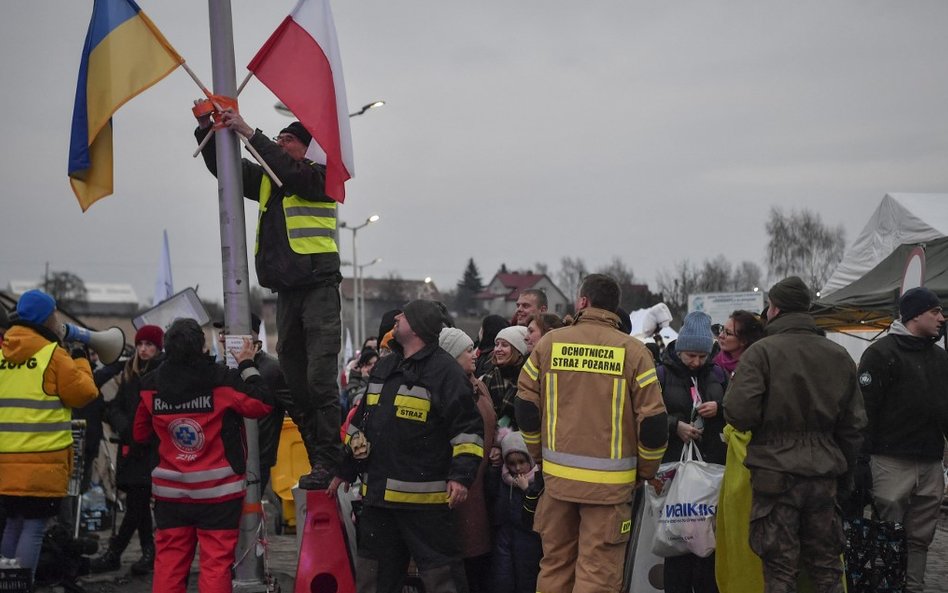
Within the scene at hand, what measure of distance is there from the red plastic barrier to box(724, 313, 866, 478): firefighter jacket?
2.56 m

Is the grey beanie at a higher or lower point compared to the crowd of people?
higher

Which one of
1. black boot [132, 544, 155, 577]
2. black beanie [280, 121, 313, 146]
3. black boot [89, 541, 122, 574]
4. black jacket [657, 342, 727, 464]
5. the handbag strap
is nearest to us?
the handbag strap

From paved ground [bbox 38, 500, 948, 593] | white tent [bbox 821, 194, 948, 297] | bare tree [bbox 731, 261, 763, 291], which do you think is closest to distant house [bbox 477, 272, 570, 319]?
bare tree [bbox 731, 261, 763, 291]

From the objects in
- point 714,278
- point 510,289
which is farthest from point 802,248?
point 510,289

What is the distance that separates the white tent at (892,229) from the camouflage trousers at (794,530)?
11575 millimetres

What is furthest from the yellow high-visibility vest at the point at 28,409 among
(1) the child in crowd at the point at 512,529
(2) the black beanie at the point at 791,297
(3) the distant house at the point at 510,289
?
(3) the distant house at the point at 510,289

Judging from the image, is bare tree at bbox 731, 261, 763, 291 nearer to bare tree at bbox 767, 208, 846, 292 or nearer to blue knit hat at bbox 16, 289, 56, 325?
bare tree at bbox 767, 208, 846, 292

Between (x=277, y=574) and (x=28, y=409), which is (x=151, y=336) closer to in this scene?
(x=28, y=409)

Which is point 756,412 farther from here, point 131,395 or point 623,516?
point 131,395

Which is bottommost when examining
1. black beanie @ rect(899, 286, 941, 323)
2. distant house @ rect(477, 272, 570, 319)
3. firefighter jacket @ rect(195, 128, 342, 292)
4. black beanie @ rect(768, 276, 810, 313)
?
distant house @ rect(477, 272, 570, 319)

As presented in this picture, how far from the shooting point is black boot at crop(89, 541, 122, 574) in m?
7.64

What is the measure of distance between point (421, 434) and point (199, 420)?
54.0 inches

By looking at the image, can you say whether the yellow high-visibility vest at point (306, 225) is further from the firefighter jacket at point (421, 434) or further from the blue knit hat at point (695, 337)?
the blue knit hat at point (695, 337)

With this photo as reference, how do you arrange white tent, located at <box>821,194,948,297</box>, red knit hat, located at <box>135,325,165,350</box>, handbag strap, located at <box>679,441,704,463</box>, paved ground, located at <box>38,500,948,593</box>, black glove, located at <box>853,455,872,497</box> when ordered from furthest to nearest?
1. white tent, located at <box>821,194,948,297</box>
2. red knit hat, located at <box>135,325,165,350</box>
3. paved ground, located at <box>38,500,948,593</box>
4. black glove, located at <box>853,455,872,497</box>
5. handbag strap, located at <box>679,441,704,463</box>
